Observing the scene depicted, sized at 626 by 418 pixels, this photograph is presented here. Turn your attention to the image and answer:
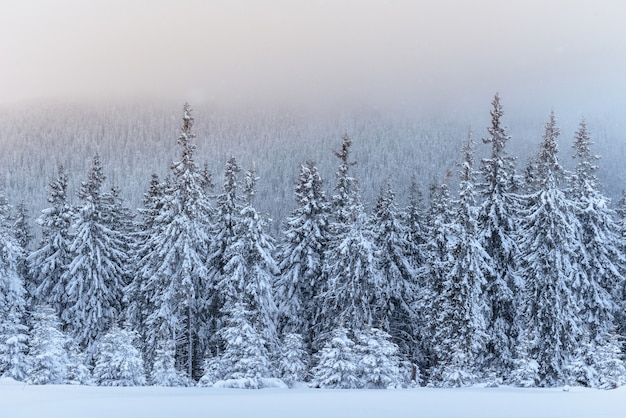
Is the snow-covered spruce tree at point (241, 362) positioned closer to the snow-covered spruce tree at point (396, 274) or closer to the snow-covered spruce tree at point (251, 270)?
the snow-covered spruce tree at point (251, 270)

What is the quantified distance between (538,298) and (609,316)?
5359mm

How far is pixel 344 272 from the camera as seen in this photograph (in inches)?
1292

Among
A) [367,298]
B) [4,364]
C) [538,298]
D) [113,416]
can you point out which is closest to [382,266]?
[367,298]

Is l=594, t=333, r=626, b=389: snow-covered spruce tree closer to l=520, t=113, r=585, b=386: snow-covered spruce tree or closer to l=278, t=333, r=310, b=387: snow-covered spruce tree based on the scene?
l=520, t=113, r=585, b=386: snow-covered spruce tree

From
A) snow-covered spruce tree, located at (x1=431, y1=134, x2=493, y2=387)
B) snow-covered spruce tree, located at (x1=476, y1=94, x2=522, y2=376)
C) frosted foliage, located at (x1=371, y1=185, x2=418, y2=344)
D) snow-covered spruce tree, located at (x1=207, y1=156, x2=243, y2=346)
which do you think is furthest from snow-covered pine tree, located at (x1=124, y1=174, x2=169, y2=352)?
snow-covered spruce tree, located at (x1=476, y1=94, x2=522, y2=376)

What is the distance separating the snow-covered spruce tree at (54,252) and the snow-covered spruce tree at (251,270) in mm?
A: 12333

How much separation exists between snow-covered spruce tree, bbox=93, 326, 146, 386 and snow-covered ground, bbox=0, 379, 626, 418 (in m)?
8.46

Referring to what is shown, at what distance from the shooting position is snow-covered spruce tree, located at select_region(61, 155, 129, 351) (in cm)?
3656

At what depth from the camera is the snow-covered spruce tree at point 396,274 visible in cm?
3647

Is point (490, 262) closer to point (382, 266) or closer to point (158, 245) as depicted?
point (382, 266)

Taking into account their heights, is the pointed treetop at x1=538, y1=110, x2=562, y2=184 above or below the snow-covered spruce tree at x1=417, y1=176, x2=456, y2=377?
above

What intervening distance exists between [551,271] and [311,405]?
2331cm

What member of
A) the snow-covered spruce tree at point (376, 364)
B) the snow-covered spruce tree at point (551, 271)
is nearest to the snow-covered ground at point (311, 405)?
the snow-covered spruce tree at point (376, 364)

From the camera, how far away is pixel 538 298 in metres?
30.1
